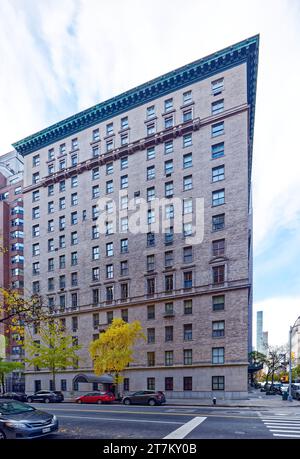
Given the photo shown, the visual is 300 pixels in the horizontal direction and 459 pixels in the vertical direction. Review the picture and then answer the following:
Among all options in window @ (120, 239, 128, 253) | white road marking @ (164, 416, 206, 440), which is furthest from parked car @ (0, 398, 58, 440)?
window @ (120, 239, 128, 253)

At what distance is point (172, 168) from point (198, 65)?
1286 centimetres

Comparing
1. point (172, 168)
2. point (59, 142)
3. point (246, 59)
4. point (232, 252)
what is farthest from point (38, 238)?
point (246, 59)

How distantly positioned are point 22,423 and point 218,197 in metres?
32.4

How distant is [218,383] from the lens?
35656 millimetres

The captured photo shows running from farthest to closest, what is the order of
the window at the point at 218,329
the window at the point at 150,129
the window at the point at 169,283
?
the window at the point at 150,129, the window at the point at 169,283, the window at the point at 218,329

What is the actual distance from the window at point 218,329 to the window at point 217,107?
2448 cm

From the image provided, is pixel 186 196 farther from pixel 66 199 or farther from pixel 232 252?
pixel 66 199

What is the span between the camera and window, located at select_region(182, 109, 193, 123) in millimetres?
43031

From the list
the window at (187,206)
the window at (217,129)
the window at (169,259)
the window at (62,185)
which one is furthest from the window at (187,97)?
the window at (62,185)

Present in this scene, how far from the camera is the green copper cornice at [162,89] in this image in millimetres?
40281

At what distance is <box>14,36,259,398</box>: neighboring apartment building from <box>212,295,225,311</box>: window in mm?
109

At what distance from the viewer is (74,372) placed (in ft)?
149

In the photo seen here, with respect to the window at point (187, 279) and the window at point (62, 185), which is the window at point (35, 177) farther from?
the window at point (187, 279)

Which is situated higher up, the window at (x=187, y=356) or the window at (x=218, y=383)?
the window at (x=187, y=356)
